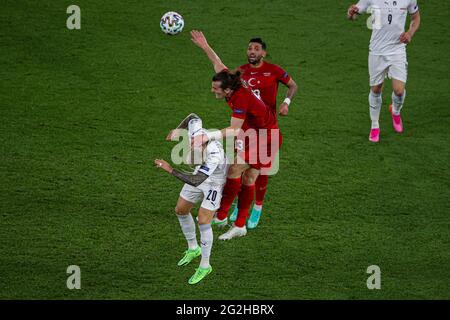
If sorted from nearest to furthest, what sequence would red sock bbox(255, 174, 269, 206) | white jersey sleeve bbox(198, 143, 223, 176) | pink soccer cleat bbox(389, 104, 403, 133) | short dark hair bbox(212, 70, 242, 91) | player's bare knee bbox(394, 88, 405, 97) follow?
white jersey sleeve bbox(198, 143, 223, 176), short dark hair bbox(212, 70, 242, 91), red sock bbox(255, 174, 269, 206), player's bare knee bbox(394, 88, 405, 97), pink soccer cleat bbox(389, 104, 403, 133)

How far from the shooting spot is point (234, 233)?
9.04m

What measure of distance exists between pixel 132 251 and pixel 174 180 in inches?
80.7

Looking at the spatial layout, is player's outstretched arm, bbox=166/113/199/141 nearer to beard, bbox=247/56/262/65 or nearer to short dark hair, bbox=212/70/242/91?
short dark hair, bbox=212/70/242/91

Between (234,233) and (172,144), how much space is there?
289cm

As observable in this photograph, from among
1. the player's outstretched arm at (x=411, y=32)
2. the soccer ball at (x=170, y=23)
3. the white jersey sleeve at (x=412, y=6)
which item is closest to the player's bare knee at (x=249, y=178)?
the soccer ball at (x=170, y=23)

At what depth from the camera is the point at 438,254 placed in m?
8.59

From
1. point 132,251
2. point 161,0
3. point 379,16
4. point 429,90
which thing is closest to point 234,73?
point 132,251

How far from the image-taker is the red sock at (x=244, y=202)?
8992mm

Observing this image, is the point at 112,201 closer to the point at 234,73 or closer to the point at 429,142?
the point at 234,73

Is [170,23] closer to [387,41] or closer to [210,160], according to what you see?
[387,41]

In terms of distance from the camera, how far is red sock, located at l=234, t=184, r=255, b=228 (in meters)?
8.99

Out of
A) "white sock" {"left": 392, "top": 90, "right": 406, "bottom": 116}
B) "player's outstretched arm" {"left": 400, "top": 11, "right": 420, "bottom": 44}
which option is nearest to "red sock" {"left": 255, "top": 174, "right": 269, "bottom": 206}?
"white sock" {"left": 392, "top": 90, "right": 406, "bottom": 116}

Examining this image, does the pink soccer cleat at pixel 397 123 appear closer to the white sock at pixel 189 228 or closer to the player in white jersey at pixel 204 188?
the player in white jersey at pixel 204 188

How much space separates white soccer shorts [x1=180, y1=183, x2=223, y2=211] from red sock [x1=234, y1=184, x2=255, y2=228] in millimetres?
860
